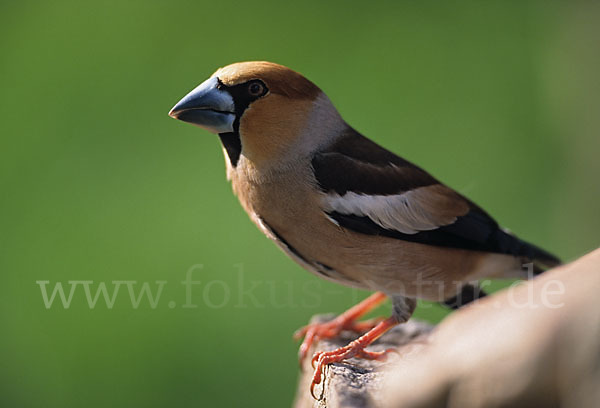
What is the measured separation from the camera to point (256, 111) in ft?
10.8

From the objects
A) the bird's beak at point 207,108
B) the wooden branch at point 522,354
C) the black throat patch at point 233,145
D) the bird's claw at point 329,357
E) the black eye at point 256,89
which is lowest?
the bird's claw at point 329,357

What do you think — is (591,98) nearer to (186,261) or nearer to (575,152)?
(575,152)

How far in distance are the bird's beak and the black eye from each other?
0.10 meters

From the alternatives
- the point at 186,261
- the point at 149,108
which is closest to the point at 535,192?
the point at 186,261

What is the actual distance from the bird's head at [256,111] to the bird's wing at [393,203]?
0.56 feet

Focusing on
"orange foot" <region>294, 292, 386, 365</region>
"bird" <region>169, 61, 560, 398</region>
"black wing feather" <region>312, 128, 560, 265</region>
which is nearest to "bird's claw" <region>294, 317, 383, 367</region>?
"orange foot" <region>294, 292, 386, 365</region>

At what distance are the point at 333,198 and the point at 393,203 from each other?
359 mm

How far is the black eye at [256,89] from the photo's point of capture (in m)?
3.30

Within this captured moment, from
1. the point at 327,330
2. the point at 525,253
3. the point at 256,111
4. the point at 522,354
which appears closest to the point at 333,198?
the point at 256,111

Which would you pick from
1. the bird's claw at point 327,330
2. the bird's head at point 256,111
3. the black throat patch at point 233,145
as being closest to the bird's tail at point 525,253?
the bird's claw at point 327,330

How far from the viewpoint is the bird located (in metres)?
3.26

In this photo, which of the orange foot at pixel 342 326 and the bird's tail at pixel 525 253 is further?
the orange foot at pixel 342 326

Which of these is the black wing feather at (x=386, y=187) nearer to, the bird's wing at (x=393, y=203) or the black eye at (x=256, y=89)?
the bird's wing at (x=393, y=203)

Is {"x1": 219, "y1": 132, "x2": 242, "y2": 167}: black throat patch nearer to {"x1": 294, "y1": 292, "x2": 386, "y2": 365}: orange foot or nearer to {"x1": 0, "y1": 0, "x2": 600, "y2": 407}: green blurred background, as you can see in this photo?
{"x1": 294, "y1": 292, "x2": 386, "y2": 365}: orange foot
